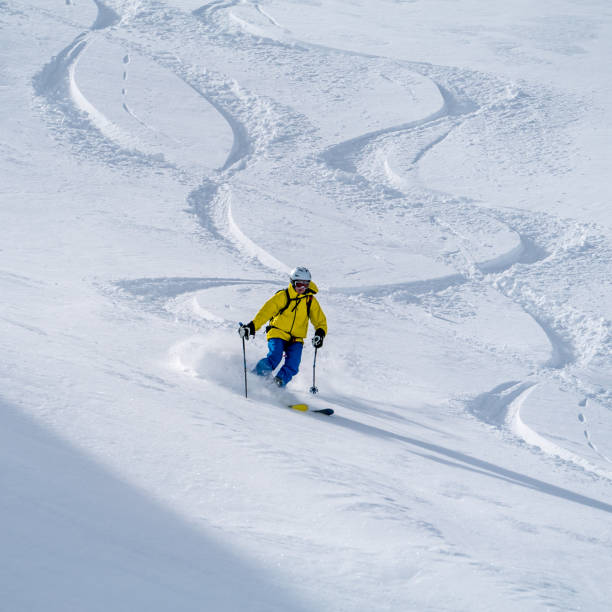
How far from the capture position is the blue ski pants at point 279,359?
7.23 m

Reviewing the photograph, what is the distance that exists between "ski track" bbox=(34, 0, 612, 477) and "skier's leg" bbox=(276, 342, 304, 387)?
2258 mm

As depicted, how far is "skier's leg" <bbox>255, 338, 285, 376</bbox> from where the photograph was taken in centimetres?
722

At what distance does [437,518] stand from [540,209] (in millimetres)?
11272

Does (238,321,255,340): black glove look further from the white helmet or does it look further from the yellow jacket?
the white helmet

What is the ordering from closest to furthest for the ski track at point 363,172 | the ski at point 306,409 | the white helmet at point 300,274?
the ski at point 306,409, the white helmet at point 300,274, the ski track at point 363,172

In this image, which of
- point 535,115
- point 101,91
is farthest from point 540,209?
point 101,91

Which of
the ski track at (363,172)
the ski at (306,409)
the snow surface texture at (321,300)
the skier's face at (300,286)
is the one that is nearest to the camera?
the snow surface texture at (321,300)

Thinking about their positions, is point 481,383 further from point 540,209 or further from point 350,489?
point 540,209

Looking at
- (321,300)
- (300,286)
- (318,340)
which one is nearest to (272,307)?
(300,286)

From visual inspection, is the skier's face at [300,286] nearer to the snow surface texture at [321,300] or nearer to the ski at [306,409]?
the snow surface texture at [321,300]

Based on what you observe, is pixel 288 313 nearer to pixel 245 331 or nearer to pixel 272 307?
pixel 272 307

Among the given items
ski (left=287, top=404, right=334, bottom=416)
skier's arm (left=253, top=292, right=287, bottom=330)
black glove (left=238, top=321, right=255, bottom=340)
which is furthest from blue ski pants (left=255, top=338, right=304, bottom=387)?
ski (left=287, top=404, right=334, bottom=416)

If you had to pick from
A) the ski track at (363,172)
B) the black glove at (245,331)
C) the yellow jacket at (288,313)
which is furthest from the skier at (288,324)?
the ski track at (363,172)

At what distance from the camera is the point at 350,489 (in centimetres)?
383
